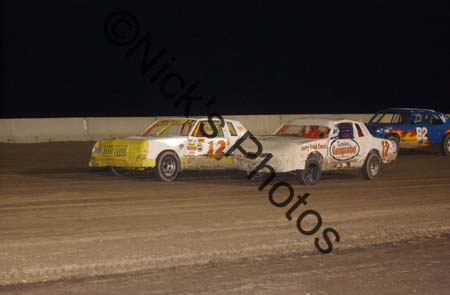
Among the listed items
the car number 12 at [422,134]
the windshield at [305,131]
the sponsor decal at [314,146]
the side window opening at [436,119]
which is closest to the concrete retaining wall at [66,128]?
the car number 12 at [422,134]

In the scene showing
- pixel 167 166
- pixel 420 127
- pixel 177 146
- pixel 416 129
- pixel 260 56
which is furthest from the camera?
pixel 260 56

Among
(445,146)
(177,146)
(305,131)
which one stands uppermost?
(305,131)

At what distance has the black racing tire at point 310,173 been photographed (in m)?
17.7

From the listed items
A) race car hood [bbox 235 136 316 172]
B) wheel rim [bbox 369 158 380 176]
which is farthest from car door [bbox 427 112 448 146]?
race car hood [bbox 235 136 316 172]

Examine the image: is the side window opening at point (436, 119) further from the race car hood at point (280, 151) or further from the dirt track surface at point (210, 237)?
the race car hood at point (280, 151)

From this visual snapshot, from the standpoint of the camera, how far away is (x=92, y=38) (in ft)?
200

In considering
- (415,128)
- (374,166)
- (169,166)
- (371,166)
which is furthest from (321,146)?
(415,128)

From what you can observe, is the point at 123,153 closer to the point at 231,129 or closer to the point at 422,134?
the point at 231,129

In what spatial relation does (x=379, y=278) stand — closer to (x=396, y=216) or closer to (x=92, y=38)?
(x=396, y=216)

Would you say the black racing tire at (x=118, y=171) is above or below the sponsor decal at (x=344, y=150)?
below

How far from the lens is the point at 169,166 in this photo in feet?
59.5

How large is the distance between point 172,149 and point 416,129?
33.5 feet

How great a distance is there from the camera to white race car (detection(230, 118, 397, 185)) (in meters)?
17.5

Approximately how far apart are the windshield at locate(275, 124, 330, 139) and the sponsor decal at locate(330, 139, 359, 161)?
1.02ft
